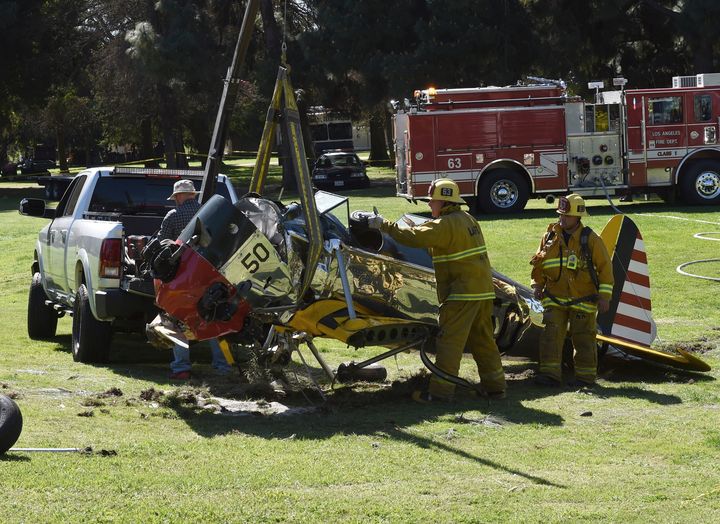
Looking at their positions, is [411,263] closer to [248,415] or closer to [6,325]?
[248,415]

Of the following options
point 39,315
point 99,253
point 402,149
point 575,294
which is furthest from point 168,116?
point 575,294

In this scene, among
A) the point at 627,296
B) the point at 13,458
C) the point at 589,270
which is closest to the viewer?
the point at 13,458

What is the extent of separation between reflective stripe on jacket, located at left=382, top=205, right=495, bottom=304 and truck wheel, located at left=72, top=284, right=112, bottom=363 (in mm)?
3425

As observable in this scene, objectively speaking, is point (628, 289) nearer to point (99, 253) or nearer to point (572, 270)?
point (572, 270)

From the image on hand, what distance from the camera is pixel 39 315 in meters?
12.4

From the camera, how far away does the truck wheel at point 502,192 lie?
25.9 meters

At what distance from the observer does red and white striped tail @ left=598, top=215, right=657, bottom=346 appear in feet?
32.9

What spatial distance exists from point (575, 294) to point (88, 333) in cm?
442

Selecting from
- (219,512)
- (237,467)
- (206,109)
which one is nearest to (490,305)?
(237,467)

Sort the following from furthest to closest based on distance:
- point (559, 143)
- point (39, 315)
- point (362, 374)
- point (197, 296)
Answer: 1. point (559, 143)
2. point (39, 315)
3. point (362, 374)
4. point (197, 296)

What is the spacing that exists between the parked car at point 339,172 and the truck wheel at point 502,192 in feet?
51.7

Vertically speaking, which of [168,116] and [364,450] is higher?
[168,116]

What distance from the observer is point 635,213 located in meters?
25.0

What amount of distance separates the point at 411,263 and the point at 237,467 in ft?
10.1
